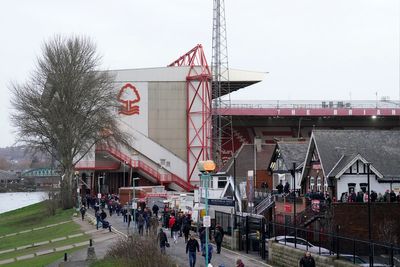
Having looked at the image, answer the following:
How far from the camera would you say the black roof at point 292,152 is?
5319 cm

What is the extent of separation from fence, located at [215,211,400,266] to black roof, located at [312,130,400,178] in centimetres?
955

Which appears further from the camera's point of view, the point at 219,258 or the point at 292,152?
the point at 292,152

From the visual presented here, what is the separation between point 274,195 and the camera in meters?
45.3

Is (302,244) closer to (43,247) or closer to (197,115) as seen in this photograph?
(43,247)

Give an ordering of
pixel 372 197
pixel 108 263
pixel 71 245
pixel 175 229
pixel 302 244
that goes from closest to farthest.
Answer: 1. pixel 108 263
2. pixel 302 244
3. pixel 175 229
4. pixel 372 197
5. pixel 71 245

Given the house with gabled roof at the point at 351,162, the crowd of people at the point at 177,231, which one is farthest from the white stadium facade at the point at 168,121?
the house with gabled roof at the point at 351,162

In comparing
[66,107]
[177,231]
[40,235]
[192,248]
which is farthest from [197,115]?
[192,248]

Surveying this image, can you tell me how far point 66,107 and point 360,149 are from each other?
3055cm

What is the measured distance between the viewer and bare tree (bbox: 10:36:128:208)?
64.0 m

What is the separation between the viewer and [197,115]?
95.3 m

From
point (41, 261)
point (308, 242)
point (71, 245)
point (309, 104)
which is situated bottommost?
point (41, 261)

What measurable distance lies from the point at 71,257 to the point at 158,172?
5799cm

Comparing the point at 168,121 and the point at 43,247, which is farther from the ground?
the point at 168,121

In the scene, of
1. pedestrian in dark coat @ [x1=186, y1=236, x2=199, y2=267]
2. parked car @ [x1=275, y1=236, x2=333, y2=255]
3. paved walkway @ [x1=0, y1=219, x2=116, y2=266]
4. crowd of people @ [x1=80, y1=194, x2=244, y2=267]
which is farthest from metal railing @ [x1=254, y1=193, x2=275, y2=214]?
pedestrian in dark coat @ [x1=186, y1=236, x2=199, y2=267]
